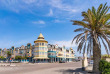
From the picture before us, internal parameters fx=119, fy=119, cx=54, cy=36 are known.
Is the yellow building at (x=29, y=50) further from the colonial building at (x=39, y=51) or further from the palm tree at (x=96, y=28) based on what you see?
the palm tree at (x=96, y=28)

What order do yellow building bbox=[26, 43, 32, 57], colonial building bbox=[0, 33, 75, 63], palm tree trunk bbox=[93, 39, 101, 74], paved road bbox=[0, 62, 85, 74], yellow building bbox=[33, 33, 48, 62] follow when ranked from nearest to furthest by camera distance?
palm tree trunk bbox=[93, 39, 101, 74] < paved road bbox=[0, 62, 85, 74] < yellow building bbox=[33, 33, 48, 62] < colonial building bbox=[0, 33, 75, 63] < yellow building bbox=[26, 43, 32, 57]

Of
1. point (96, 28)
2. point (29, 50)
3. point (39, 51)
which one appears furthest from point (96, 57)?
point (29, 50)

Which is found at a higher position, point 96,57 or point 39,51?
point 39,51

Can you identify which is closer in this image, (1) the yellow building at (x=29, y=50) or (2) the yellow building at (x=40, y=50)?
(2) the yellow building at (x=40, y=50)

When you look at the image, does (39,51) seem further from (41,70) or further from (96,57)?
(96,57)

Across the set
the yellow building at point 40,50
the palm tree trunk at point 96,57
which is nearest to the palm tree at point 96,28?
the palm tree trunk at point 96,57

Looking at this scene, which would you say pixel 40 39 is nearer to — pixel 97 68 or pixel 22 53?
pixel 22 53

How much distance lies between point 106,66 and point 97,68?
3791mm

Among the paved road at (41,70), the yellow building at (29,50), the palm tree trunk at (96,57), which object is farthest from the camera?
the yellow building at (29,50)

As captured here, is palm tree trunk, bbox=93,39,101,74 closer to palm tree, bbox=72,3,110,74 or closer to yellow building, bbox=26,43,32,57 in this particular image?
palm tree, bbox=72,3,110,74

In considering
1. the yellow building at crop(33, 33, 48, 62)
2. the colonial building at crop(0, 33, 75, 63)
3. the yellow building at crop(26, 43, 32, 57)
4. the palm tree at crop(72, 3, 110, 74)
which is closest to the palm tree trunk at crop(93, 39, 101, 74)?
the palm tree at crop(72, 3, 110, 74)

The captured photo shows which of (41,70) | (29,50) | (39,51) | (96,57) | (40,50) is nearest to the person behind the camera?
(96,57)

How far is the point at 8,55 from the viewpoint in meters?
78.2

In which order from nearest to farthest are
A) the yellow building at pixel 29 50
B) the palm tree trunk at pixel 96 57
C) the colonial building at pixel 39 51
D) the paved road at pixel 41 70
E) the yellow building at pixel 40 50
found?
the palm tree trunk at pixel 96 57 < the paved road at pixel 41 70 < the yellow building at pixel 40 50 < the colonial building at pixel 39 51 < the yellow building at pixel 29 50
